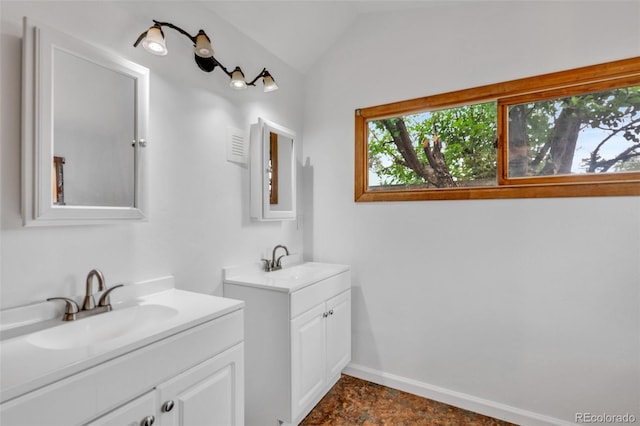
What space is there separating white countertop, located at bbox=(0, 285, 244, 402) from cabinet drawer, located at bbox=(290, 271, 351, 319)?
19.3 inches

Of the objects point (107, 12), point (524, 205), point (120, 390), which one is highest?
point (107, 12)

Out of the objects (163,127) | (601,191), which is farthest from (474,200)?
(163,127)

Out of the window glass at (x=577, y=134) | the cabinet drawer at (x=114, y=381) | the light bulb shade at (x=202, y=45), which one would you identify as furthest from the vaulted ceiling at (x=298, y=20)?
the cabinet drawer at (x=114, y=381)

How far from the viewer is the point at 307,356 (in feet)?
5.76

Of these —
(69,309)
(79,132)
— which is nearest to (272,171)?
(79,132)

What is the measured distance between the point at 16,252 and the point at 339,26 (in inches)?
92.8

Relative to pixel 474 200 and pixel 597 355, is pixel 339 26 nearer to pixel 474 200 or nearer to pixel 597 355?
pixel 474 200

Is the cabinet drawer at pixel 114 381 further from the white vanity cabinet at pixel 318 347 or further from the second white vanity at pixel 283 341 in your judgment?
the white vanity cabinet at pixel 318 347

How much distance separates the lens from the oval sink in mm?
1017

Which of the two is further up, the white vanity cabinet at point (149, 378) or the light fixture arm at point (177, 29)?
the light fixture arm at point (177, 29)

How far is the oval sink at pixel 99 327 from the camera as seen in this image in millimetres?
1017

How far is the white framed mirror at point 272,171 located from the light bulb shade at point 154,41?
737 mm

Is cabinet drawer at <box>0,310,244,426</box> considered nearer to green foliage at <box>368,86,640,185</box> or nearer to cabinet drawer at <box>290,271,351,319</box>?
cabinet drawer at <box>290,271,351,319</box>

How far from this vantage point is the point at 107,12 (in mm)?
1298
